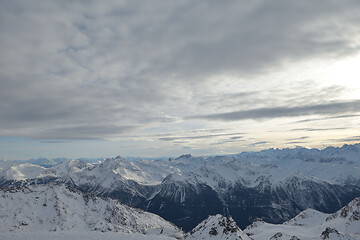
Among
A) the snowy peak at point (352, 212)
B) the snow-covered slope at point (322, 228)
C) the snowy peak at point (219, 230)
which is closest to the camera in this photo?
the snowy peak at point (219, 230)

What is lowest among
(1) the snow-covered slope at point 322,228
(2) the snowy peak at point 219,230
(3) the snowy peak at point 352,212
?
(1) the snow-covered slope at point 322,228

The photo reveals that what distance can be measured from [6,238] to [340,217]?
202 m

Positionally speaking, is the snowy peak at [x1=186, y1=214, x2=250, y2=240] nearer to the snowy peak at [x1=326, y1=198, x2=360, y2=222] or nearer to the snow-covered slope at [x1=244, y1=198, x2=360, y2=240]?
the snow-covered slope at [x1=244, y1=198, x2=360, y2=240]

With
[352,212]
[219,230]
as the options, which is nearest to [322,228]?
[352,212]

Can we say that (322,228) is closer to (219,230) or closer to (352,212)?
(352,212)

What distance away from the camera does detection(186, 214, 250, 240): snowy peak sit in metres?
94.8

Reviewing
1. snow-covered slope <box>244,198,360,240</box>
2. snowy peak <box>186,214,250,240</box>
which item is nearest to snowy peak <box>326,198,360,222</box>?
snow-covered slope <box>244,198,360,240</box>

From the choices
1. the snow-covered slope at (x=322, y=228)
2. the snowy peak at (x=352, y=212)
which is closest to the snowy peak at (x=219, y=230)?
the snow-covered slope at (x=322, y=228)

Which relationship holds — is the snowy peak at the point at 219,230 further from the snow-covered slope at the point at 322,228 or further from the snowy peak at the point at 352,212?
the snowy peak at the point at 352,212

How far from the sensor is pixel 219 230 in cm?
9906

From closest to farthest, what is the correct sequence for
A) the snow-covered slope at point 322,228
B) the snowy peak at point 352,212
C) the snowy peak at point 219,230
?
the snowy peak at point 219,230, the snow-covered slope at point 322,228, the snowy peak at point 352,212

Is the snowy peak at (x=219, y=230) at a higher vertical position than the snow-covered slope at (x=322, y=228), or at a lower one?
higher

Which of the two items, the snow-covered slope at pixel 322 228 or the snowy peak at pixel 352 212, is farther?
the snowy peak at pixel 352 212

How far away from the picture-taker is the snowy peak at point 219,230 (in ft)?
311
